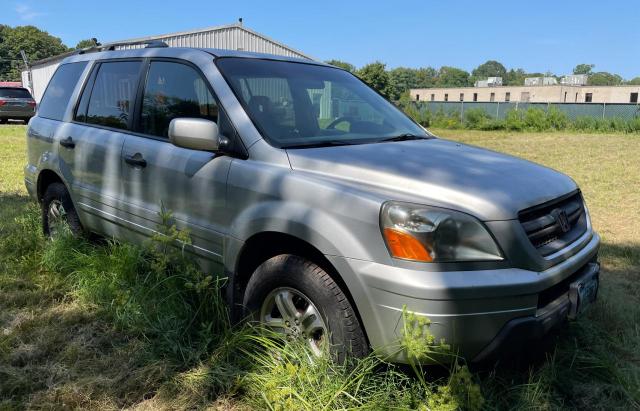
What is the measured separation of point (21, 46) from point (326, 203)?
120 metres

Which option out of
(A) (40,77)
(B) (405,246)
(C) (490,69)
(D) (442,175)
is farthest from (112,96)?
(C) (490,69)

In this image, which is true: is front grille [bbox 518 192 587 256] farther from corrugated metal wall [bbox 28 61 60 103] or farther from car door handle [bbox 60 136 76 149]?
corrugated metal wall [bbox 28 61 60 103]

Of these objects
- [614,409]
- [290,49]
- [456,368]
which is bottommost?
[614,409]

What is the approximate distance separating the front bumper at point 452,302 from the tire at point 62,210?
2869 millimetres

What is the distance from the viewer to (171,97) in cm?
338

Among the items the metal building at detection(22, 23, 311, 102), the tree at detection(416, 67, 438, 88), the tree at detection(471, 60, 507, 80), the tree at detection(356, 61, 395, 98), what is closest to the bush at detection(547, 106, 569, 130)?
the metal building at detection(22, 23, 311, 102)

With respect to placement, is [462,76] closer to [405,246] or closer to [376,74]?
[376,74]

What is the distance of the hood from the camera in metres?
2.24

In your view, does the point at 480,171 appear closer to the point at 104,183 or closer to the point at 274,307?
the point at 274,307

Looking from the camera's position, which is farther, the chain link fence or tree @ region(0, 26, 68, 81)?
tree @ region(0, 26, 68, 81)

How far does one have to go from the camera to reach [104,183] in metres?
3.73

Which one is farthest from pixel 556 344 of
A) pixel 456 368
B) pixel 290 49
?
pixel 290 49

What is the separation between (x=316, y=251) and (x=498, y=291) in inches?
32.9

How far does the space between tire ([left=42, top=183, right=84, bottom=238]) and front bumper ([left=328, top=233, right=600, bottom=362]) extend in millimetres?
2869
